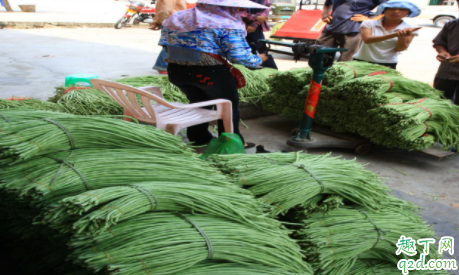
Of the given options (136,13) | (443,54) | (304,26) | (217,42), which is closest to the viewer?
(217,42)

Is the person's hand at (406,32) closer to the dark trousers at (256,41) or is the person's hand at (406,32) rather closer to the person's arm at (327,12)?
the person's arm at (327,12)

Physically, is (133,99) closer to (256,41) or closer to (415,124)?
(415,124)

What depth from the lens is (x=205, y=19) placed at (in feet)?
9.05

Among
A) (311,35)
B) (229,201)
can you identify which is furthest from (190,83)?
(311,35)

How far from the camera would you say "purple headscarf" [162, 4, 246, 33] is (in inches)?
109

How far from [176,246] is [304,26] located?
8945mm

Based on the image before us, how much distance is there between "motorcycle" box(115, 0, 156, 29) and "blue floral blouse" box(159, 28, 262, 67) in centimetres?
1210

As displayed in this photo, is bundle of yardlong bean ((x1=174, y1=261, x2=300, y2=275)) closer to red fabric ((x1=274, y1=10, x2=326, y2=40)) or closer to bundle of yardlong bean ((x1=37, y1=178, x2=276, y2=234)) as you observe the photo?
bundle of yardlong bean ((x1=37, y1=178, x2=276, y2=234))

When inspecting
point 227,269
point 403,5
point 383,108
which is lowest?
point 227,269

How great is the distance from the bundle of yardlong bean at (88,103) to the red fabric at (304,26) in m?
6.50

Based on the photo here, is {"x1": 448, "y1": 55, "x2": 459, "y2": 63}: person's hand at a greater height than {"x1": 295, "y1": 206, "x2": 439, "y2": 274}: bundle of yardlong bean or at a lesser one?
greater

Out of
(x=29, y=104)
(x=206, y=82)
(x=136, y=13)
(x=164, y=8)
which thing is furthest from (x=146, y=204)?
(x=136, y=13)

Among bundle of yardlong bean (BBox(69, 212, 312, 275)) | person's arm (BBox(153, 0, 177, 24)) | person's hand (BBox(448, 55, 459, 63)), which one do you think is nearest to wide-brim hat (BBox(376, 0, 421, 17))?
person's hand (BBox(448, 55, 459, 63))

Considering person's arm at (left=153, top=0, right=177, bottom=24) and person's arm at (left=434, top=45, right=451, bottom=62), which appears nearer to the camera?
person's arm at (left=434, top=45, right=451, bottom=62)
